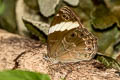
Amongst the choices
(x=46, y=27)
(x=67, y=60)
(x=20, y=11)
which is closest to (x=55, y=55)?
(x=67, y=60)

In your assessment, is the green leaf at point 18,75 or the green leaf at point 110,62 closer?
Answer: the green leaf at point 18,75

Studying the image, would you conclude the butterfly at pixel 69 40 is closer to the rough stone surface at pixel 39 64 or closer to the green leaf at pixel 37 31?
the rough stone surface at pixel 39 64

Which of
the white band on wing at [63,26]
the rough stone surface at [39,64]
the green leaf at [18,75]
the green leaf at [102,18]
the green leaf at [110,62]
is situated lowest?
the rough stone surface at [39,64]

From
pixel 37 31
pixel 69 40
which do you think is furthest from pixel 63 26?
pixel 37 31

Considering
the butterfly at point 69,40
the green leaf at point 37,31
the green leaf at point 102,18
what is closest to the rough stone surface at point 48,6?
the green leaf at point 37,31

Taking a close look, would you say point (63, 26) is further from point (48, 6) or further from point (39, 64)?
point (48, 6)
